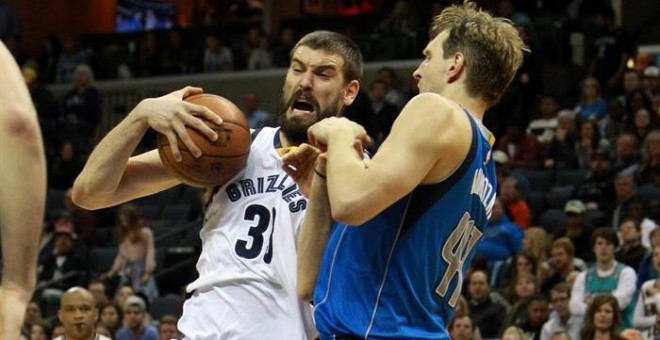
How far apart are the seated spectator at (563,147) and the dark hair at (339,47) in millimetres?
9265

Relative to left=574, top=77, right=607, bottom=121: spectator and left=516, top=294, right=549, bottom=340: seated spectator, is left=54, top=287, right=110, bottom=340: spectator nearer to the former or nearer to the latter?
left=516, top=294, right=549, bottom=340: seated spectator

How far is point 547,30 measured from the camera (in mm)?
17953

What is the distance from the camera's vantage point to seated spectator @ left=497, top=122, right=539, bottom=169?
14.5 m

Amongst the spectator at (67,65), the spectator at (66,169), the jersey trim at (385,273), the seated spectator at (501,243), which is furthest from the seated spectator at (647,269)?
the spectator at (67,65)

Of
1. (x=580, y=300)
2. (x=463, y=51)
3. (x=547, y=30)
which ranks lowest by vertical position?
(x=580, y=300)

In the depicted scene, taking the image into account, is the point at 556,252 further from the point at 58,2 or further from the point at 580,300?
the point at 58,2

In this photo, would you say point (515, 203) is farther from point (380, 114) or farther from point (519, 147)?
point (380, 114)

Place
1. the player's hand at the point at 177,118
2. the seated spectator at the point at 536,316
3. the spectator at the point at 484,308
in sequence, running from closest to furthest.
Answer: the player's hand at the point at 177,118 → the seated spectator at the point at 536,316 → the spectator at the point at 484,308

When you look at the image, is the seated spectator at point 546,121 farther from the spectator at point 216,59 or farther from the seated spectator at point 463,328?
the spectator at point 216,59

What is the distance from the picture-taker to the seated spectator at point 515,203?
12.6 m

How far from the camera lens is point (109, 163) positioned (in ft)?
15.2

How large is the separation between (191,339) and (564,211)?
8391 mm

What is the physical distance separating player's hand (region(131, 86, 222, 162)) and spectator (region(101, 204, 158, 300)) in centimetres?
940

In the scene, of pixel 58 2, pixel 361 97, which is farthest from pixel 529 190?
pixel 58 2
